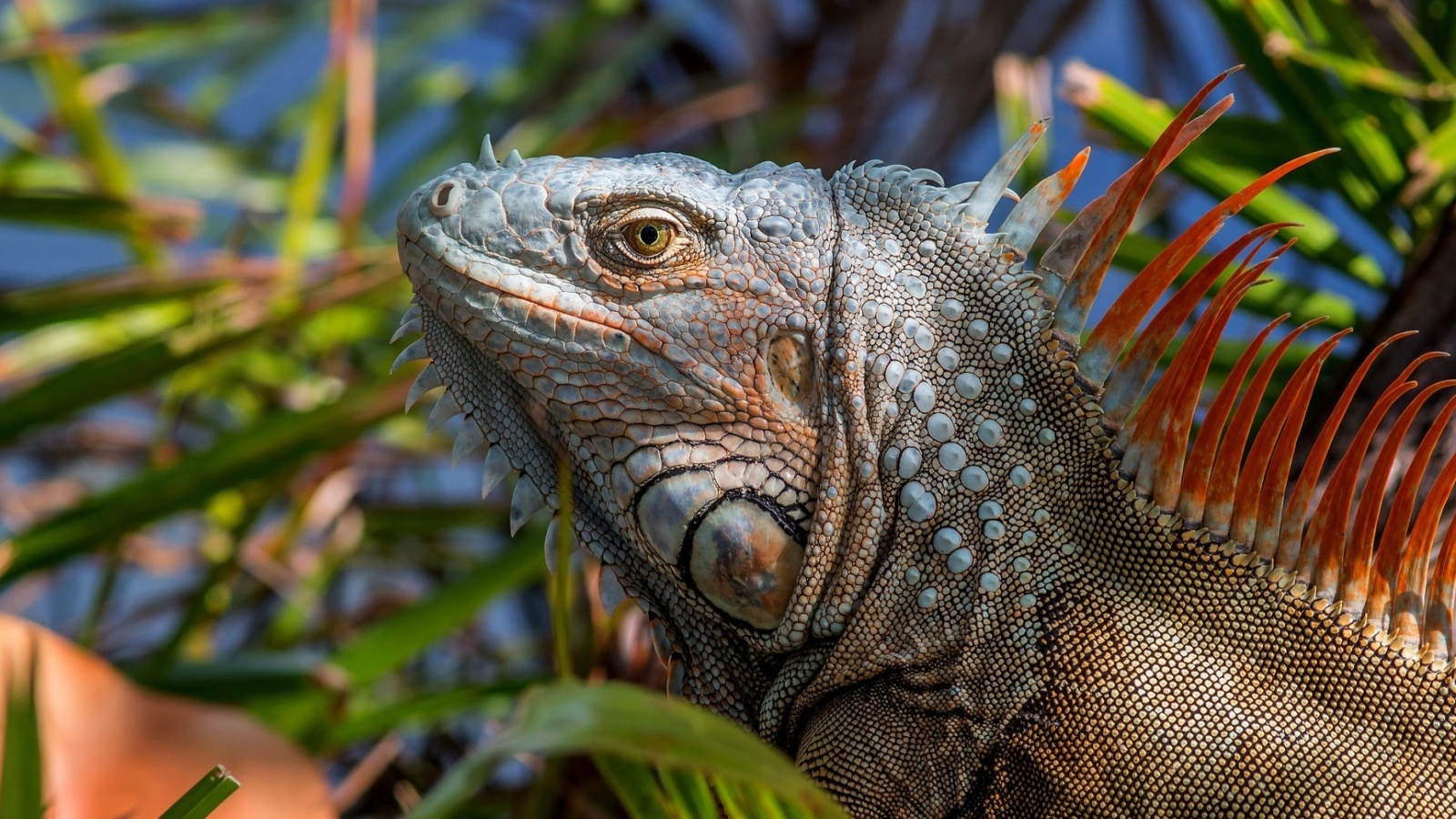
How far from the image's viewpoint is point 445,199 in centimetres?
152

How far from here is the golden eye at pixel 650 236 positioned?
4.95 ft

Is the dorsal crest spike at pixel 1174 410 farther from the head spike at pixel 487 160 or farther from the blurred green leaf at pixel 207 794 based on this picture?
the blurred green leaf at pixel 207 794

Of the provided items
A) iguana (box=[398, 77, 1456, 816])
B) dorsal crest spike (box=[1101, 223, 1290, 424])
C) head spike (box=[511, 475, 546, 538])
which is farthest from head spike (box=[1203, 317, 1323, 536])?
head spike (box=[511, 475, 546, 538])

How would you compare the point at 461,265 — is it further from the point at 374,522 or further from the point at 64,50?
the point at 374,522

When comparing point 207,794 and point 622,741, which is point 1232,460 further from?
point 207,794

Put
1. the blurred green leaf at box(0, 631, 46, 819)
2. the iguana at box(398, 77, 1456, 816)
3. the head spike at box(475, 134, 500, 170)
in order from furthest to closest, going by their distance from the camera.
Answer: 1. the head spike at box(475, 134, 500, 170)
2. the iguana at box(398, 77, 1456, 816)
3. the blurred green leaf at box(0, 631, 46, 819)

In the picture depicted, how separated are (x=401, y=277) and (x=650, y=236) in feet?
4.10

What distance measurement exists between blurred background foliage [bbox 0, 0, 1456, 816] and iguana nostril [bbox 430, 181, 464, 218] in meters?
0.50

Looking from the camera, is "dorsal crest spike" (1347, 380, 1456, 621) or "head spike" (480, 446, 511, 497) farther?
"head spike" (480, 446, 511, 497)

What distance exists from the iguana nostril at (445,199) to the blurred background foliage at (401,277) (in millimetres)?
497

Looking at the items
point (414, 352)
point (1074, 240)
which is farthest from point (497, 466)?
point (1074, 240)

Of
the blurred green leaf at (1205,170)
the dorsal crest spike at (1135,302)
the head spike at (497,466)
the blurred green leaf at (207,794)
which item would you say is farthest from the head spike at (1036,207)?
the blurred green leaf at (207,794)

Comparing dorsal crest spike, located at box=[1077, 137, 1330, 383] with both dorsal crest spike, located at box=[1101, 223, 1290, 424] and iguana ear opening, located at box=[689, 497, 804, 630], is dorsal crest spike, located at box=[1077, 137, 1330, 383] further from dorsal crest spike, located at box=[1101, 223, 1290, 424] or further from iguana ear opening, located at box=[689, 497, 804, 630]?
iguana ear opening, located at box=[689, 497, 804, 630]

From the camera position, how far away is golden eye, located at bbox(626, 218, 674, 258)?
1509 mm
